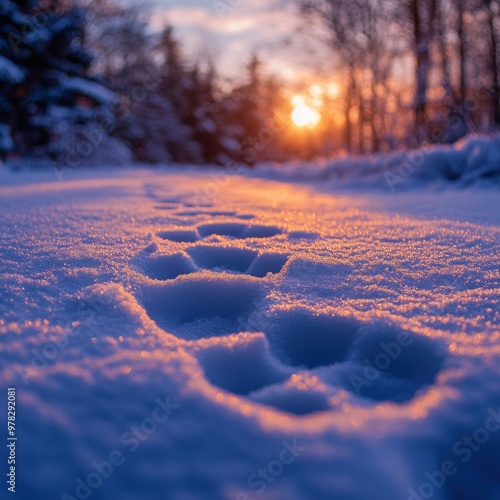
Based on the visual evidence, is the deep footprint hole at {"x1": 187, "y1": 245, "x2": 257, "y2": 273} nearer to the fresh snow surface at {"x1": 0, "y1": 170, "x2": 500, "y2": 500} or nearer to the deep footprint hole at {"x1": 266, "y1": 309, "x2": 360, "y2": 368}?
the fresh snow surface at {"x1": 0, "y1": 170, "x2": 500, "y2": 500}

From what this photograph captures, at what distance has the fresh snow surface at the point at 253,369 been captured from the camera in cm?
61

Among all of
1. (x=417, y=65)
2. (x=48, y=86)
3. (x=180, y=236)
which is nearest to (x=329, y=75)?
(x=417, y=65)

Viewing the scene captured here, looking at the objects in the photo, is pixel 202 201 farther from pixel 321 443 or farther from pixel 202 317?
pixel 321 443

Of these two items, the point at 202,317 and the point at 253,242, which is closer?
the point at 202,317

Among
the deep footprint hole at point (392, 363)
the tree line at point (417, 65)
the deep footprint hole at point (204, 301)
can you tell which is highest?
the tree line at point (417, 65)

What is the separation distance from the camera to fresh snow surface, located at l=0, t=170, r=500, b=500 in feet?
2.02

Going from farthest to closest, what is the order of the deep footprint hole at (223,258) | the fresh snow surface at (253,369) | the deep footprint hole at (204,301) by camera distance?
the deep footprint hole at (223,258), the deep footprint hole at (204,301), the fresh snow surface at (253,369)

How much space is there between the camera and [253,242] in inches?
65.5

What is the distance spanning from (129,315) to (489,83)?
11.5 meters

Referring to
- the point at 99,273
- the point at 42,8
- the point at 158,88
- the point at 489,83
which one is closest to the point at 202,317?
the point at 99,273

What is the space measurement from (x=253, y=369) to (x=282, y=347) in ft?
0.35

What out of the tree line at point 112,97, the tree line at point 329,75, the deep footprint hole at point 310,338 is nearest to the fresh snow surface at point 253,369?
the deep footprint hole at point 310,338

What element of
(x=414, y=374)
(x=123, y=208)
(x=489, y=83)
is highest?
(x=489, y=83)

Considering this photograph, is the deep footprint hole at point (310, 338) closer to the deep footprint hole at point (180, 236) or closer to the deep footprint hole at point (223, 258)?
the deep footprint hole at point (223, 258)
